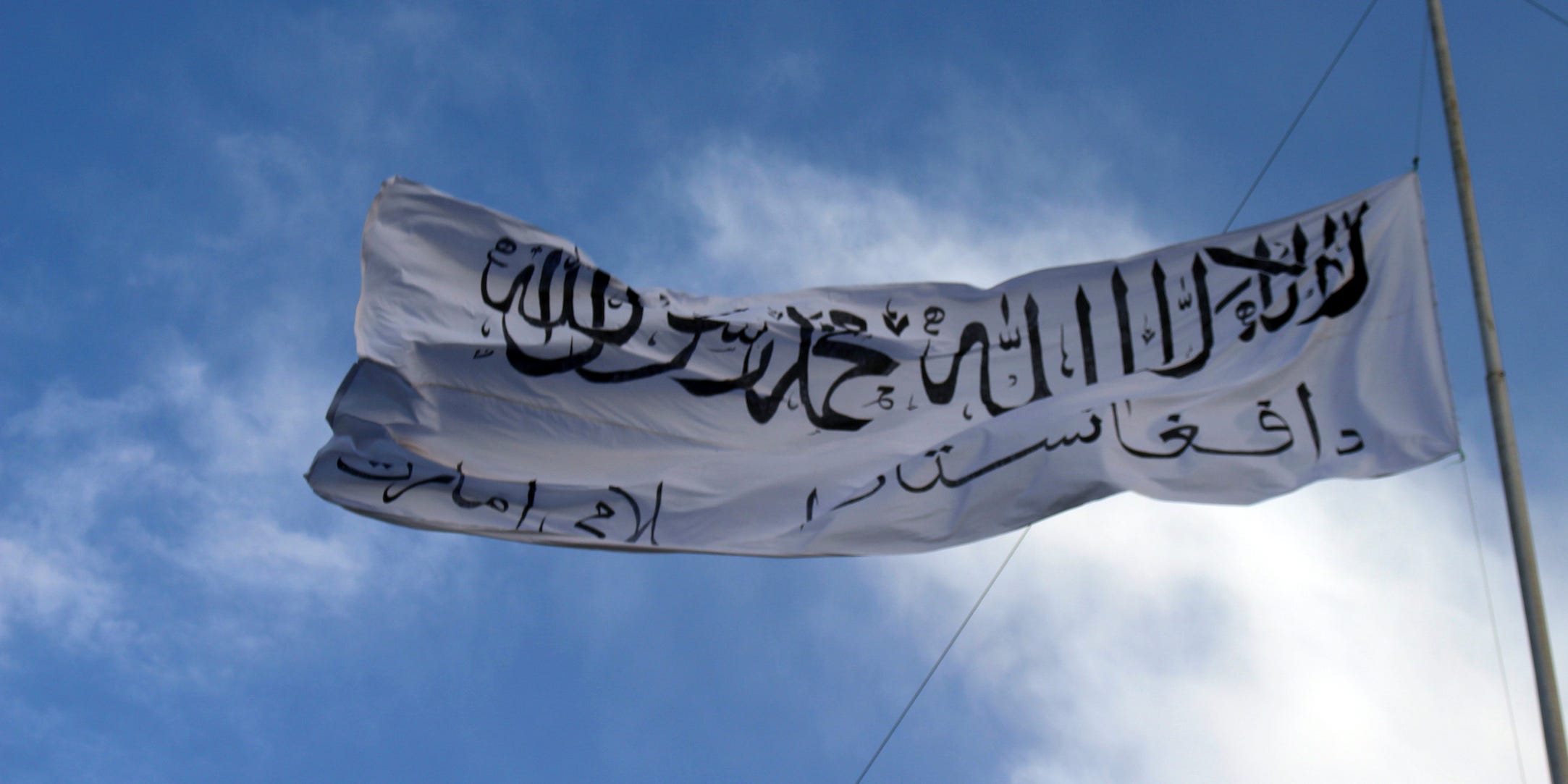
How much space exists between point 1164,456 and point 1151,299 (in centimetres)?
178

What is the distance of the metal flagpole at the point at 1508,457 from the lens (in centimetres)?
724

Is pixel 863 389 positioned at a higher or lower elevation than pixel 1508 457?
higher

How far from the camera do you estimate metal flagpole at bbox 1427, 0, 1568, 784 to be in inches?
285

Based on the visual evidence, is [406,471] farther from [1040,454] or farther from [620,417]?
[1040,454]

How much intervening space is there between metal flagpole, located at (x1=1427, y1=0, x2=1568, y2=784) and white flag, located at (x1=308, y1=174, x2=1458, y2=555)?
0.79m

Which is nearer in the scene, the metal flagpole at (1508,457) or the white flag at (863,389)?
the metal flagpole at (1508,457)

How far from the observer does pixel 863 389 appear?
1212cm

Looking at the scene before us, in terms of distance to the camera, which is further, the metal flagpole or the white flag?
the white flag

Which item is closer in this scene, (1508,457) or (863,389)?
(1508,457)

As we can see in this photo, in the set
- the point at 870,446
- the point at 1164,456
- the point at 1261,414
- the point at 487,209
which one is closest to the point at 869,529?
the point at 870,446

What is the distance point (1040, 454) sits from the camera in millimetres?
10406

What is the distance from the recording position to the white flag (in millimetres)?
10109

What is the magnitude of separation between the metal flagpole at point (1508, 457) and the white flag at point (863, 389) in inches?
30.9

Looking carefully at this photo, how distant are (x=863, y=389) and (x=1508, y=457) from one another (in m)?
5.03
